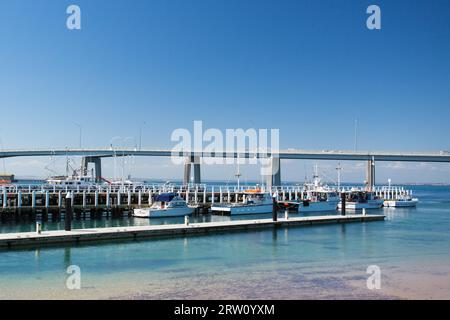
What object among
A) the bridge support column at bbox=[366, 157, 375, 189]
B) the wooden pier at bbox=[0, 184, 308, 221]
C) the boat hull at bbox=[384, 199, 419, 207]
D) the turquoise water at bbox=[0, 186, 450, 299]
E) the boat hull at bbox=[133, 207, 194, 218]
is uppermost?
the bridge support column at bbox=[366, 157, 375, 189]

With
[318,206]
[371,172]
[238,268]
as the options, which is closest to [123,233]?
[238,268]

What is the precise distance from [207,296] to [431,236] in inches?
1266

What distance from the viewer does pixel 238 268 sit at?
29.1 m

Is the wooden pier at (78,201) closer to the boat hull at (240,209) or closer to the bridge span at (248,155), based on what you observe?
the boat hull at (240,209)

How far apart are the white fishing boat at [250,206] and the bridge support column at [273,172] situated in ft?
155

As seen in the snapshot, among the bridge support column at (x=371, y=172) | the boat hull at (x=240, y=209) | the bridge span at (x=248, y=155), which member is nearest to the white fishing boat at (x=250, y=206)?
the boat hull at (x=240, y=209)

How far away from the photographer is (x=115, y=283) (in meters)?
24.7

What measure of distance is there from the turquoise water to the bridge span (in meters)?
85.9

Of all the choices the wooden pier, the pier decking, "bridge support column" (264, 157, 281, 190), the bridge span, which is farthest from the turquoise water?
the bridge span

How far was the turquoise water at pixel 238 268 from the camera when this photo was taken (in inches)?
916

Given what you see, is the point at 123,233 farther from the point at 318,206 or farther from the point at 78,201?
the point at 318,206

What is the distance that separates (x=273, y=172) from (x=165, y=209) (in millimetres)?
63961

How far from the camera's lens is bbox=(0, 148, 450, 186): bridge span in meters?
130

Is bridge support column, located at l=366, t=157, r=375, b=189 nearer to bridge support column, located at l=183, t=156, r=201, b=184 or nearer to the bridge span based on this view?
the bridge span
